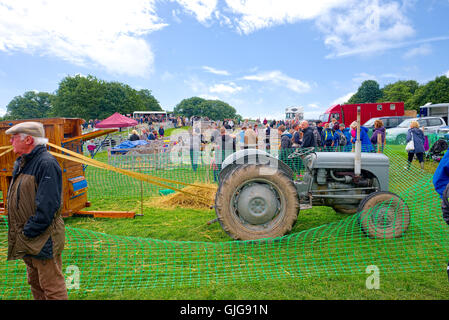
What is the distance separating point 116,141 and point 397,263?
20.2 meters

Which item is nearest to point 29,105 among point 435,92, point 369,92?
point 369,92

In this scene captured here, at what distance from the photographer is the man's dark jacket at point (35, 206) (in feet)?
7.53

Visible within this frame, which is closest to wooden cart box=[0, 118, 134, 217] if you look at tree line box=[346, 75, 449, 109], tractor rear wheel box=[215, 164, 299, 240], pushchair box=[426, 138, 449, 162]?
tractor rear wheel box=[215, 164, 299, 240]

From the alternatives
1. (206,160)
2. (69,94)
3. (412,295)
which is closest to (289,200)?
(412,295)

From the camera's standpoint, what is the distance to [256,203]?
14.1 ft

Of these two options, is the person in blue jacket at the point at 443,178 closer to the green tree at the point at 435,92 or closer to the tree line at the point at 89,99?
the green tree at the point at 435,92

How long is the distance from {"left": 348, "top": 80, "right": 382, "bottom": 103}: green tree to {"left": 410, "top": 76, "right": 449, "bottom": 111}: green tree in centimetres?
2815

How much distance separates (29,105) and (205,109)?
54747 mm

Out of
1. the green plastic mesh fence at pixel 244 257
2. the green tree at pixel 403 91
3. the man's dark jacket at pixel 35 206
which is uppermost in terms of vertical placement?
the green tree at pixel 403 91

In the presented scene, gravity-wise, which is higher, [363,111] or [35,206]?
[363,111]

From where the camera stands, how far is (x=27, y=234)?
2291 mm

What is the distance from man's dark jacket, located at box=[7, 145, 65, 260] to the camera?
2.29m

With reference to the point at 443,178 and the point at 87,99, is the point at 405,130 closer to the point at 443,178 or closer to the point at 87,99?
the point at 443,178

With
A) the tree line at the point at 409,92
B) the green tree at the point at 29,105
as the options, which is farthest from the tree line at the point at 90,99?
the tree line at the point at 409,92
